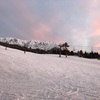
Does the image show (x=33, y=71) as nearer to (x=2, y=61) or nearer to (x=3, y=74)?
(x=3, y=74)

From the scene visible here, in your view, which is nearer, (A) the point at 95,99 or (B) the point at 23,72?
(A) the point at 95,99

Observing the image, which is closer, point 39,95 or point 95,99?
point 95,99

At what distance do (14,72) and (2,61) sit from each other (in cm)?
599

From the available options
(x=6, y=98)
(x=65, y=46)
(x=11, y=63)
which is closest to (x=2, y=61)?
(x=11, y=63)

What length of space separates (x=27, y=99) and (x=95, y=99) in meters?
4.50

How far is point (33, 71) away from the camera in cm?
2602

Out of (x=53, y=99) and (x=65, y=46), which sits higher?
(x=65, y=46)

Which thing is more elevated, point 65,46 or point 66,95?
point 65,46

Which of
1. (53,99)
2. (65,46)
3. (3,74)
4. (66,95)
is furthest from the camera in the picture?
(65,46)

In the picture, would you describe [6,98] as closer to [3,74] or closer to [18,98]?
[18,98]

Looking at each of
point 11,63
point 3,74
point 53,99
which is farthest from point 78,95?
point 11,63

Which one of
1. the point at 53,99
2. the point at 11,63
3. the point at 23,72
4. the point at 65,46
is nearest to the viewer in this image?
the point at 53,99

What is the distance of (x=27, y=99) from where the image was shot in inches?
472

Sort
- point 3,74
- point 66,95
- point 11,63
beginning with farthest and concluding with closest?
point 11,63 < point 3,74 < point 66,95
